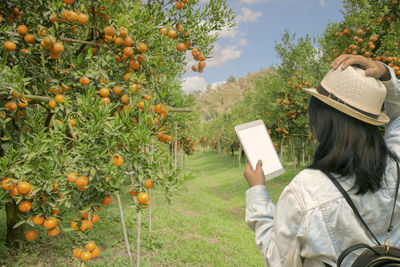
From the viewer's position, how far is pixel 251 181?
1540mm

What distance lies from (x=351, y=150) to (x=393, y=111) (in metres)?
0.68

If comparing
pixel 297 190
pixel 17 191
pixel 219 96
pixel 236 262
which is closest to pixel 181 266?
pixel 236 262

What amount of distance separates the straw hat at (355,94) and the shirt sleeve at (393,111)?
0.74 feet

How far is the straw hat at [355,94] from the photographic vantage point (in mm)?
1203

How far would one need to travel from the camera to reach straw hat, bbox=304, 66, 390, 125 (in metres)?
1.20

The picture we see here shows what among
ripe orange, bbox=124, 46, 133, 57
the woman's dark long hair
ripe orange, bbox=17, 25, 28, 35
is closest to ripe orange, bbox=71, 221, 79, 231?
ripe orange, bbox=124, 46, 133, 57

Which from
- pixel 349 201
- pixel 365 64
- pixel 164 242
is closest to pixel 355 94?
pixel 365 64

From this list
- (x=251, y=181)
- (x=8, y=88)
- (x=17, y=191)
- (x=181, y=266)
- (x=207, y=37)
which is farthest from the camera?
(x=181, y=266)

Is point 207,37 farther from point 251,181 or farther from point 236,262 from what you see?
point 236,262

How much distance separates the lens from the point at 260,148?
172 centimetres

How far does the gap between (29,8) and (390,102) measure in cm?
334

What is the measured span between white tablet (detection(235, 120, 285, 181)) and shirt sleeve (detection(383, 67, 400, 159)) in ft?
1.99

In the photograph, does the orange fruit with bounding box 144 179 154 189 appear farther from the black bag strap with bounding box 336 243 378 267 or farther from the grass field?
the black bag strap with bounding box 336 243 378 267

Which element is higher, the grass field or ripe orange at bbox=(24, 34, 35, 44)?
ripe orange at bbox=(24, 34, 35, 44)
